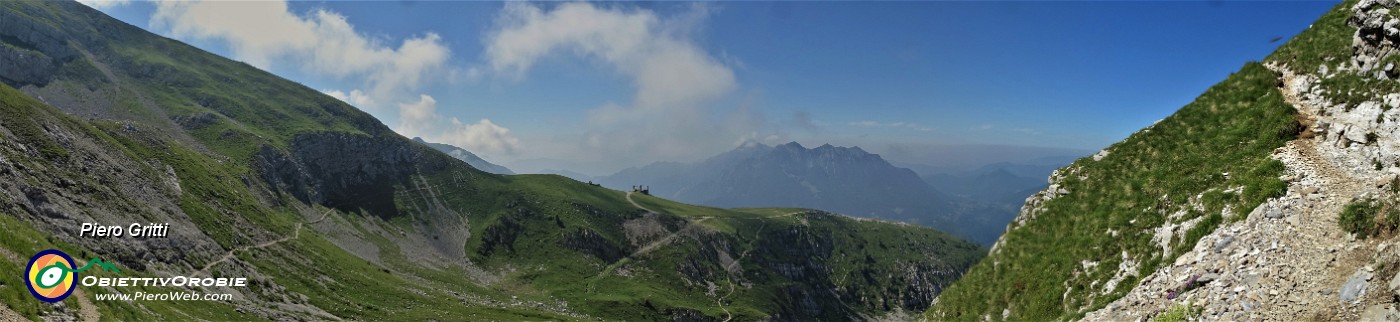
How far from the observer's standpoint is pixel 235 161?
19788 centimetres

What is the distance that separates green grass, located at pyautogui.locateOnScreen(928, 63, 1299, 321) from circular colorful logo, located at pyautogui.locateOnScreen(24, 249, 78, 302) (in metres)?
58.8

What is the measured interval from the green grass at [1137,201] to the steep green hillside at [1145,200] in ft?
0.23

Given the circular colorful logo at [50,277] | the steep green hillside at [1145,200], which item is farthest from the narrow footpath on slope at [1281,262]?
the circular colorful logo at [50,277]

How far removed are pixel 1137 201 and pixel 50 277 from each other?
6865 centimetres

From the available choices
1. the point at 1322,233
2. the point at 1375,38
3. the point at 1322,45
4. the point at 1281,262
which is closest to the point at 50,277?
the point at 1281,262

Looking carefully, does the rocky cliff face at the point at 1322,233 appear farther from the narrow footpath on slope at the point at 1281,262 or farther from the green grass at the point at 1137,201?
the green grass at the point at 1137,201

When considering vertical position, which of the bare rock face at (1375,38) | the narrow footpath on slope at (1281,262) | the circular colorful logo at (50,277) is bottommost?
the circular colorful logo at (50,277)

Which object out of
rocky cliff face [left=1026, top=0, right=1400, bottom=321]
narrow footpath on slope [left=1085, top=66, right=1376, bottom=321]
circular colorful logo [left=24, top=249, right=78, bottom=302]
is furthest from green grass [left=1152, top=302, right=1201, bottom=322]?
circular colorful logo [left=24, top=249, right=78, bottom=302]

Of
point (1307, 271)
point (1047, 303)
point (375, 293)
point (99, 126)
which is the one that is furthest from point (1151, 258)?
point (99, 126)

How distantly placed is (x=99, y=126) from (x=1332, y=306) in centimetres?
21991

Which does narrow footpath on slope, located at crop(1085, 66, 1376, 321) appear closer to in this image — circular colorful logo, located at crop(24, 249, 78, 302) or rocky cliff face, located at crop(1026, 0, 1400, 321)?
rocky cliff face, located at crop(1026, 0, 1400, 321)

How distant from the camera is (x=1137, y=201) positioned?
30.6m

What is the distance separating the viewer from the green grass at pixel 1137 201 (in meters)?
25.6

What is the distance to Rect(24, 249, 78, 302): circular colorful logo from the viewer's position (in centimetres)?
3528
